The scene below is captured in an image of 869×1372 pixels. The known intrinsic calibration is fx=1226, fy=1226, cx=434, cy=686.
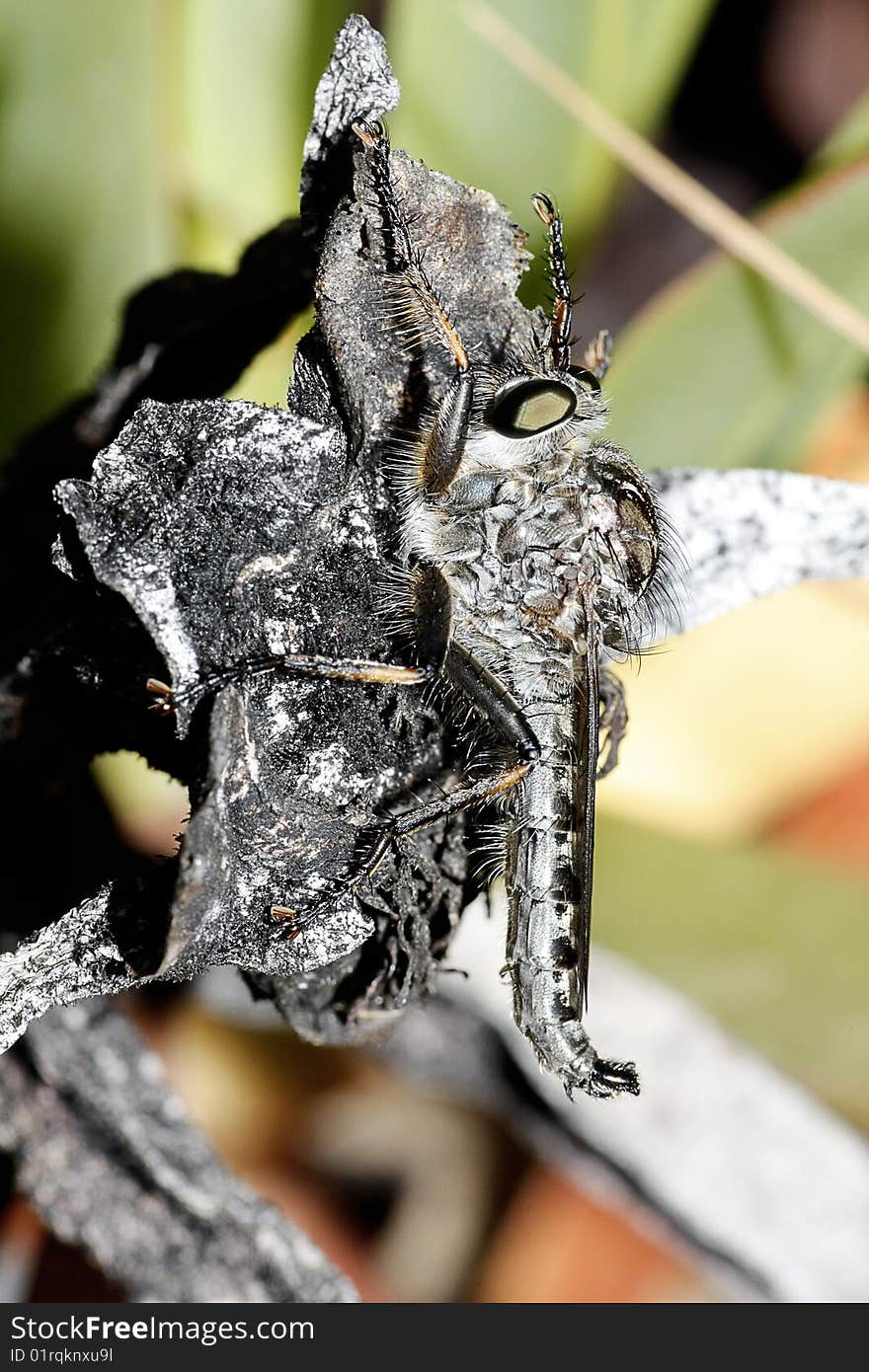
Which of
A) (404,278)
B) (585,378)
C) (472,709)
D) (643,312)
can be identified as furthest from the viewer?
(643,312)

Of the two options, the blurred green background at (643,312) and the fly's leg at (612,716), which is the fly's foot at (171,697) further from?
the blurred green background at (643,312)

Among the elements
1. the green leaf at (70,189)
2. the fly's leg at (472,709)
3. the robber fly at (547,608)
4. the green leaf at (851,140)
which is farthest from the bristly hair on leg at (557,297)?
the green leaf at (70,189)

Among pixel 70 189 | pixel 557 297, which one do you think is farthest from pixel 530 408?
pixel 70 189

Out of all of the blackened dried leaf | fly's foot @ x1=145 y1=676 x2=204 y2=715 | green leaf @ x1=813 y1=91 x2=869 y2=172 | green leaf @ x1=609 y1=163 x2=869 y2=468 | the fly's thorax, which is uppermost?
green leaf @ x1=813 y1=91 x2=869 y2=172

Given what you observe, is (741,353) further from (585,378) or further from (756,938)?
(756,938)

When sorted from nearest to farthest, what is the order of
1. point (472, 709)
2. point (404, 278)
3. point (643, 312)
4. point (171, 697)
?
point (171, 697), point (404, 278), point (472, 709), point (643, 312)

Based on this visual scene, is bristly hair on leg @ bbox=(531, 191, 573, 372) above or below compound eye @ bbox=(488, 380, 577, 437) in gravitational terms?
above

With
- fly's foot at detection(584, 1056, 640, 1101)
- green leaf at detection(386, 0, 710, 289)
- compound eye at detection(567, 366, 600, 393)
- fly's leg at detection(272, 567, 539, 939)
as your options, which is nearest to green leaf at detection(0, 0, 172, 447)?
green leaf at detection(386, 0, 710, 289)

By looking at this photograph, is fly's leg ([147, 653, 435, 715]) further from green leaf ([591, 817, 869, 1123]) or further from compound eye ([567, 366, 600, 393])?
green leaf ([591, 817, 869, 1123])
